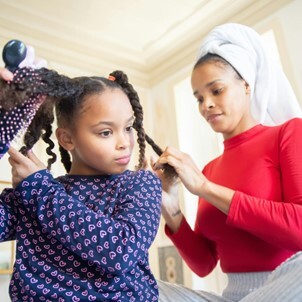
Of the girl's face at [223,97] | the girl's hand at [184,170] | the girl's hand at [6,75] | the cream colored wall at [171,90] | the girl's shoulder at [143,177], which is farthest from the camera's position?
the cream colored wall at [171,90]

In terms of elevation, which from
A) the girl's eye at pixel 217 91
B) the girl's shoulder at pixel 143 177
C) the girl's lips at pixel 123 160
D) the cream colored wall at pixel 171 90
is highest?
the cream colored wall at pixel 171 90

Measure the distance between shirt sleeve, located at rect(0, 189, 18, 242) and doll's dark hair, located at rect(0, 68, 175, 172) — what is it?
10 cm

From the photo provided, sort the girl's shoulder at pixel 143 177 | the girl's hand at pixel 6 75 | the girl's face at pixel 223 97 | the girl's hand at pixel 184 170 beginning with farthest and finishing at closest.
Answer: the girl's face at pixel 223 97
the girl's hand at pixel 184 170
the girl's shoulder at pixel 143 177
the girl's hand at pixel 6 75

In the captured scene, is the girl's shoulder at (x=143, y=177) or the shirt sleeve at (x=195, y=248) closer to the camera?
the girl's shoulder at (x=143, y=177)

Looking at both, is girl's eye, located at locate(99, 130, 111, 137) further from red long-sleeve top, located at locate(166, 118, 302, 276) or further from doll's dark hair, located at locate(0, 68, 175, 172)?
red long-sleeve top, located at locate(166, 118, 302, 276)

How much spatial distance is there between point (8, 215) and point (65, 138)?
0.20 metres

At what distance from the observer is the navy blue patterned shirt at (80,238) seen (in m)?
0.60

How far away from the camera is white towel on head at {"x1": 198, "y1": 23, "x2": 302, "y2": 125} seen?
1.14 metres

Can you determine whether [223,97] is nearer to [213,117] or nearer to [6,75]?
[213,117]

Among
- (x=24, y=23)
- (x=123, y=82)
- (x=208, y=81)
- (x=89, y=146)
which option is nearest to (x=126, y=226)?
(x=89, y=146)

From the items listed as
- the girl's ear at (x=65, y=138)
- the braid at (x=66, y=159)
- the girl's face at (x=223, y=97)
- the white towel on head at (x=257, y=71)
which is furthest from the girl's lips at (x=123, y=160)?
the white towel on head at (x=257, y=71)

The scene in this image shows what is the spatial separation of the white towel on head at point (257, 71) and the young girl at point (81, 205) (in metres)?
0.51

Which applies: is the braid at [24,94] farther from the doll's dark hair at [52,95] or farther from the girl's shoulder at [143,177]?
the girl's shoulder at [143,177]

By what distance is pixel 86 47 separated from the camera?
241cm
